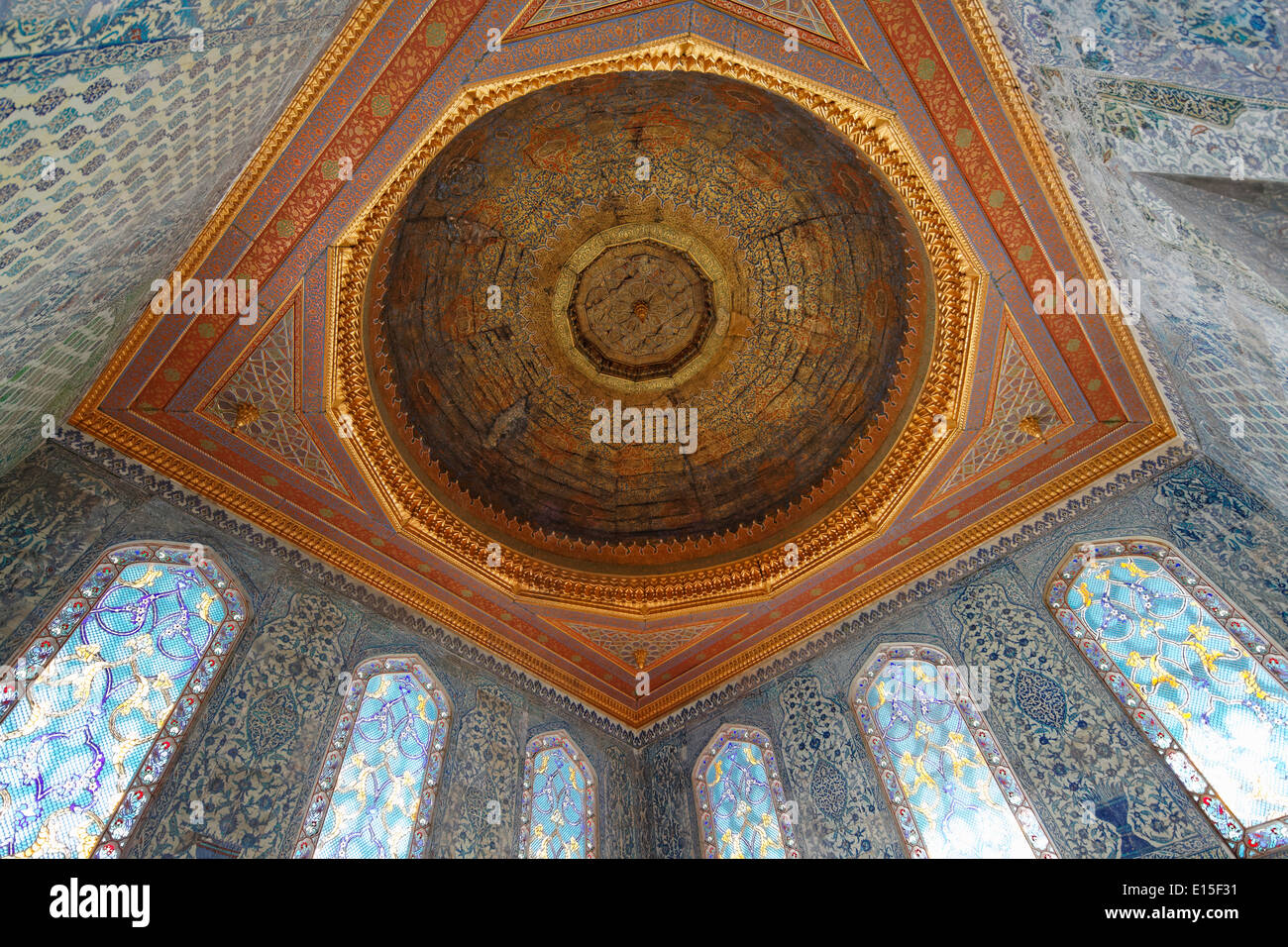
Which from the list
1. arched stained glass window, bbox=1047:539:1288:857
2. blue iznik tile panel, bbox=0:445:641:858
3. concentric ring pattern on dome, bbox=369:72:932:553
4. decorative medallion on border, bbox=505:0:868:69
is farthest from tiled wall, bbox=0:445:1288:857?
decorative medallion on border, bbox=505:0:868:69

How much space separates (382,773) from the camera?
21.0ft

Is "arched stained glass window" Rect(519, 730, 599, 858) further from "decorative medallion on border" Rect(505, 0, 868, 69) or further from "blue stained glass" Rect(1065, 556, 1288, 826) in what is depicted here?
"decorative medallion on border" Rect(505, 0, 868, 69)

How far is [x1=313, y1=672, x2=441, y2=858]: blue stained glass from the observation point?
234 inches

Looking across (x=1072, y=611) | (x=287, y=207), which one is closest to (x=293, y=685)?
(x=287, y=207)

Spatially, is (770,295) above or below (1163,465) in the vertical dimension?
above

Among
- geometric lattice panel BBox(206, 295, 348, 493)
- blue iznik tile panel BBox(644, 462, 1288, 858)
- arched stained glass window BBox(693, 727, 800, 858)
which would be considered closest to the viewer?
blue iznik tile panel BBox(644, 462, 1288, 858)

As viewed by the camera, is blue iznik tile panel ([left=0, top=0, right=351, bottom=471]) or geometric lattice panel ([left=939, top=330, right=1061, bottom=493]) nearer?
blue iznik tile panel ([left=0, top=0, right=351, bottom=471])

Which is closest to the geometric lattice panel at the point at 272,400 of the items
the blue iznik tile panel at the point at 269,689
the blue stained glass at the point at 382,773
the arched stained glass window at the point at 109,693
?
the blue iznik tile panel at the point at 269,689

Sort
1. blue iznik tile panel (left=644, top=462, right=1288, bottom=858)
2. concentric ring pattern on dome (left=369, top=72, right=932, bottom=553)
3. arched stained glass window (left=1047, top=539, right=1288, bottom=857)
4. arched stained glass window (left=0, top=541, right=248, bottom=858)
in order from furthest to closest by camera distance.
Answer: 1. concentric ring pattern on dome (left=369, top=72, right=932, bottom=553)
2. blue iznik tile panel (left=644, top=462, right=1288, bottom=858)
3. arched stained glass window (left=1047, top=539, right=1288, bottom=857)
4. arched stained glass window (left=0, top=541, right=248, bottom=858)

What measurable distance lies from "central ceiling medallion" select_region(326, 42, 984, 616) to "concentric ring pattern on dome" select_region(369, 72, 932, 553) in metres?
0.02

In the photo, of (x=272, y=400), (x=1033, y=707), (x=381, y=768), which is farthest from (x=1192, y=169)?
(x=381, y=768)

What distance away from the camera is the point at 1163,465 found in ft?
21.2
